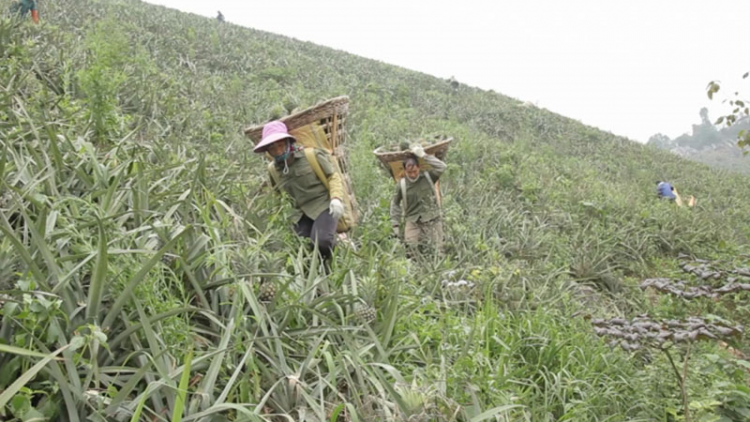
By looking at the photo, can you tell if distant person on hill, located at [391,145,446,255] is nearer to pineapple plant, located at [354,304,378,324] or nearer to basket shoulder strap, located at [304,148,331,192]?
basket shoulder strap, located at [304,148,331,192]

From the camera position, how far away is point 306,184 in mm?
3992

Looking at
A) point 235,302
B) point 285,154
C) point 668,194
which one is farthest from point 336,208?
point 668,194

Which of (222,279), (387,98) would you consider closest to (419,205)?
(222,279)

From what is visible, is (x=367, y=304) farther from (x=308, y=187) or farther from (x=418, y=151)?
(x=418, y=151)

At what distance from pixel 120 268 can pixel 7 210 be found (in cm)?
69

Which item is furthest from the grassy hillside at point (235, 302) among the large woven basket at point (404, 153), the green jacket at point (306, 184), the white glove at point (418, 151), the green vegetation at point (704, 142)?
the green vegetation at point (704, 142)

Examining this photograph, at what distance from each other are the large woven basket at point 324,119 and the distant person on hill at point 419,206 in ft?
3.94

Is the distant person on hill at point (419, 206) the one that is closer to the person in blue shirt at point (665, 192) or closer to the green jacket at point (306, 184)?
the green jacket at point (306, 184)

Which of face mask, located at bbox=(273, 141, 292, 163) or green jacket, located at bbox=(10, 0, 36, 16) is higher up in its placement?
green jacket, located at bbox=(10, 0, 36, 16)

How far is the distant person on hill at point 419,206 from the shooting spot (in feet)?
17.2

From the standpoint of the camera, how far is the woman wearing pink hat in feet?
12.4

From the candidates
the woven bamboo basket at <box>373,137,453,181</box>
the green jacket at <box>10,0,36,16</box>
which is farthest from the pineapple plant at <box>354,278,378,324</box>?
the green jacket at <box>10,0,36,16</box>

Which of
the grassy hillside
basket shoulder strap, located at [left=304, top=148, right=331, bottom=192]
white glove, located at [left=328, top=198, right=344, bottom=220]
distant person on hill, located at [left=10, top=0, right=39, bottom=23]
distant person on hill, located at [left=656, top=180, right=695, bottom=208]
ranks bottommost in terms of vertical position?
the grassy hillside

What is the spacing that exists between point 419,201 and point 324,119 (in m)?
1.78
